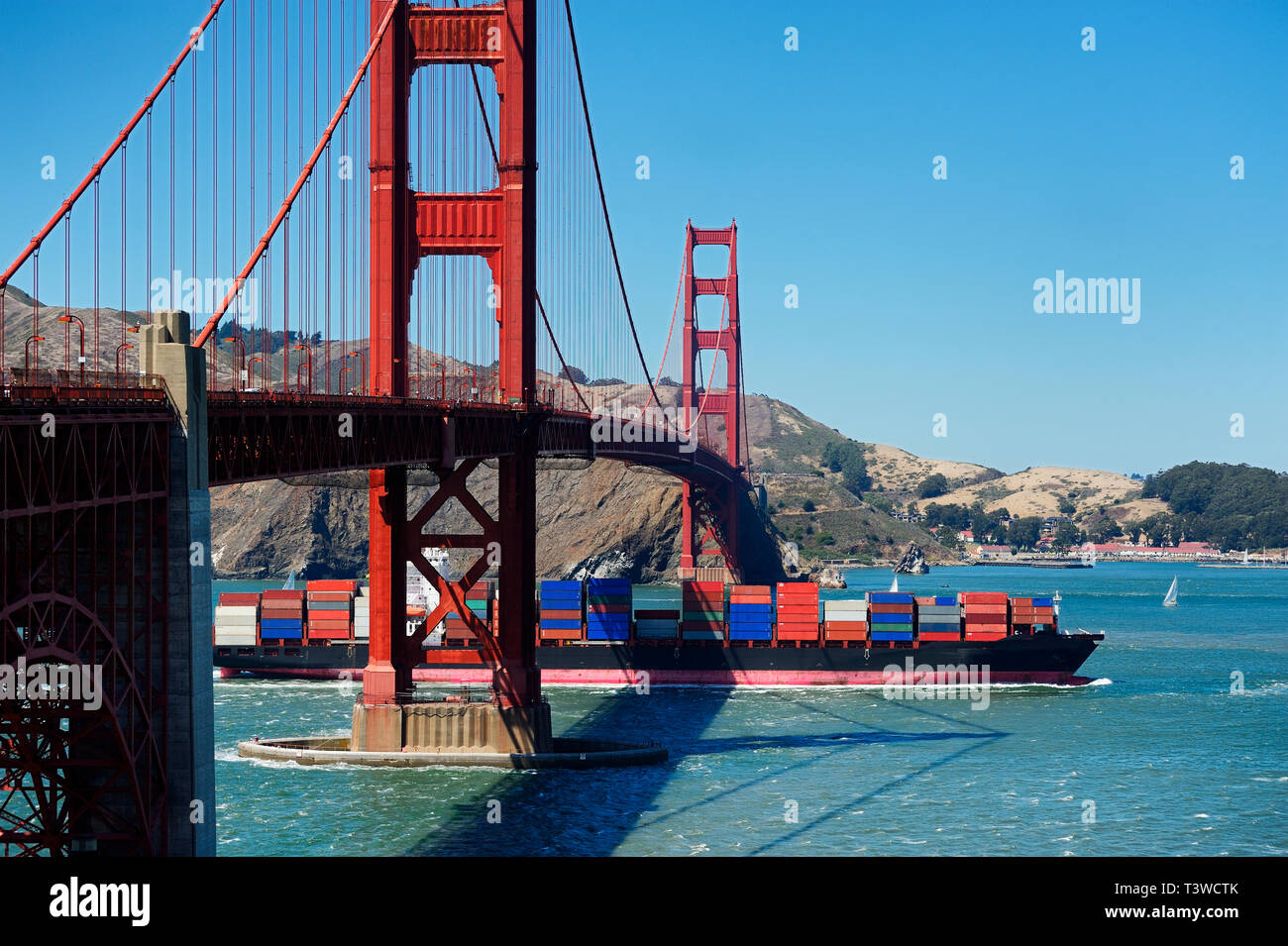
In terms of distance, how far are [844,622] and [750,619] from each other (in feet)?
15.5

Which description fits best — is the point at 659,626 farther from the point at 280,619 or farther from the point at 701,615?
the point at 280,619

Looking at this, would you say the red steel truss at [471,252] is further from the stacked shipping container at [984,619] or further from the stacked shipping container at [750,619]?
the stacked shipping container at [984,619]

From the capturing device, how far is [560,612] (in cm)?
7362

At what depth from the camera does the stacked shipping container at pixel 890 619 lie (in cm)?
7294

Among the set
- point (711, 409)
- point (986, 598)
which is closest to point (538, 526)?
Result: point (711, 409)

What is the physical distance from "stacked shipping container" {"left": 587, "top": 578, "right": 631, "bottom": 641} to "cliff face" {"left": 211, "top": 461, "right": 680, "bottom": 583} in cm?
7609

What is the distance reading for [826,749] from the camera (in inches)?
2034

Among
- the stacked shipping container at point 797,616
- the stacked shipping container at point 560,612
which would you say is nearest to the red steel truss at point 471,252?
the stacked shipping container at point 560,612

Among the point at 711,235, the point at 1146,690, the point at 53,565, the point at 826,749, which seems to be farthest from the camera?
the point at 711,235

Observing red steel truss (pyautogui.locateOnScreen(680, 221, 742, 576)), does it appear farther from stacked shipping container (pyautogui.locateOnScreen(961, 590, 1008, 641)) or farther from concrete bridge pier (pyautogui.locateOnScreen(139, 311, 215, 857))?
concrete bridge pier (pyautogui.locateOnScreen(139, 311, 215, 857))

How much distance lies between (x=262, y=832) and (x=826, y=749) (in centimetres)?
2148

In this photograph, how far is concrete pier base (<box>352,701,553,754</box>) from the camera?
154 ft
